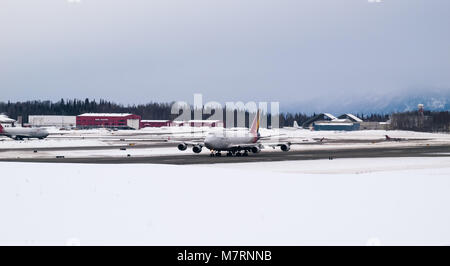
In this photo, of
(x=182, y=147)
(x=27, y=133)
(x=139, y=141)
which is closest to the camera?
(x=182, y=147)

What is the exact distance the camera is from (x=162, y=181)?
1040 inches

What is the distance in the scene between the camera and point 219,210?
18.8 metres

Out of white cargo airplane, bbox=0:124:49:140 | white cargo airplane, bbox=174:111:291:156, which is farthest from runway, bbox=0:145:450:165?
white cargo airplane, bbox=0:124:49:140

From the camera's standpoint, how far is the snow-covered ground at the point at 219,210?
15.2 m

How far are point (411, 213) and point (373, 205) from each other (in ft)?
5.62

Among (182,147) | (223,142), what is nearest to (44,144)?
(182,147)

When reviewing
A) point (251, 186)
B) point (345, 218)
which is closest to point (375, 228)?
point (345, 218)

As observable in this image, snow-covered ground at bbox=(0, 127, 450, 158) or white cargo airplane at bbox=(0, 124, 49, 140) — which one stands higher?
white cargo airplane at bbox=(0, 124, 49, 140)

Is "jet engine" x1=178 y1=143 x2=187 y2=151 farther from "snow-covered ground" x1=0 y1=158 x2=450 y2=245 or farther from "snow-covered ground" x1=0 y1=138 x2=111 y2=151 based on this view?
"snow-covered ground" x1=0 y1=158 x2=450 y2=245

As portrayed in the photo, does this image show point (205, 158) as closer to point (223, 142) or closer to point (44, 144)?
point (223, 142)

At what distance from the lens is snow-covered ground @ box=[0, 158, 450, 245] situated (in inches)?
599

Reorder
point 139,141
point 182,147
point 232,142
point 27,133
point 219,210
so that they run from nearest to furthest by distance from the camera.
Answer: point 219,210 → point 232,142 → point 182,147 → point 139,141 → point 27,133
